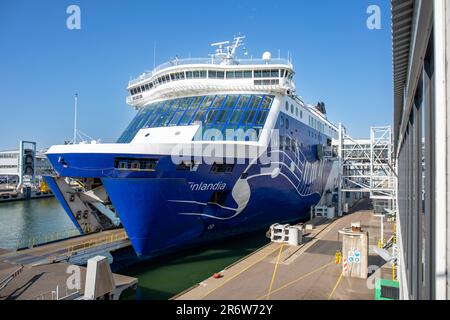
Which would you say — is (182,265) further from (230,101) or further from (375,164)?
(375,164)

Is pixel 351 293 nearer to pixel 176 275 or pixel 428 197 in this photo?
pixel 176 275

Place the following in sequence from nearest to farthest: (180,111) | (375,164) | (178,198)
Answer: (178,198) → (180,111) → (375,164)

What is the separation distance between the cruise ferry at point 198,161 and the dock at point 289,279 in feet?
9.45

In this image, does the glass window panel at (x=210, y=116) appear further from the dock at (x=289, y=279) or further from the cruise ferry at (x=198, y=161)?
the dock at (x=289, y=279)

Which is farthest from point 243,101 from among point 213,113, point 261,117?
point 213,113

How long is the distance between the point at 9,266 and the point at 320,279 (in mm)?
11619

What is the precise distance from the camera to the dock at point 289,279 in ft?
30.5

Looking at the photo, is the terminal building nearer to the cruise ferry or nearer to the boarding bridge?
the cruise ferry

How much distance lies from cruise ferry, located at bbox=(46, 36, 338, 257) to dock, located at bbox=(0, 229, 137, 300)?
1.84 meters

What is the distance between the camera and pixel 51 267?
1172 cm

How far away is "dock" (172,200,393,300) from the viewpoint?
30.5 feet

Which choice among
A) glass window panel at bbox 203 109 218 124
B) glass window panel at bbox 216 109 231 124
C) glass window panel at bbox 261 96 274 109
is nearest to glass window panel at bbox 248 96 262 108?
glass window panel at bbox 261 96 274 109

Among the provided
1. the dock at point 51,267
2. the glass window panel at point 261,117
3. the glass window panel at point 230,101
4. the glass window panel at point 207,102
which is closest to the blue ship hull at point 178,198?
the glass window panel at point 261,117

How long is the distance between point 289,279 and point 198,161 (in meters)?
5.85
